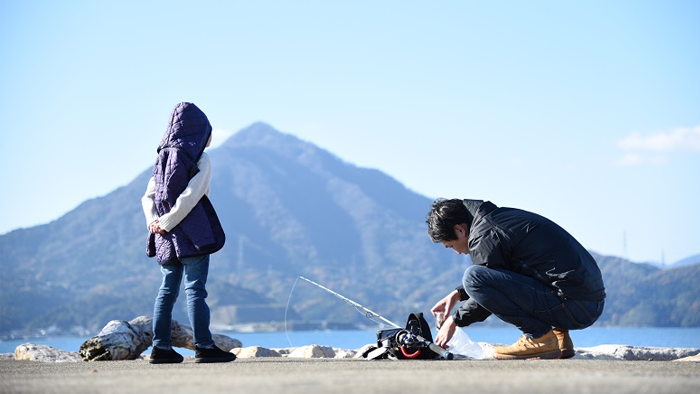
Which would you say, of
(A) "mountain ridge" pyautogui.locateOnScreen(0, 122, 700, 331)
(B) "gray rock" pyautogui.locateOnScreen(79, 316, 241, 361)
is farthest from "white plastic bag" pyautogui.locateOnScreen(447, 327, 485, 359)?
(A) "mountain ridge" pyautogui.locateOnScreen(0, 122, 700, 331)

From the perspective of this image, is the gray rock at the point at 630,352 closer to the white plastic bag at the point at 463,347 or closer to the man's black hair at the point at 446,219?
the white plastic bag at the point at 463,347

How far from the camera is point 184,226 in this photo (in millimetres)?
5996

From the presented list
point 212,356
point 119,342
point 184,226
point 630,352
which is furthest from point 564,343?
point 119,342

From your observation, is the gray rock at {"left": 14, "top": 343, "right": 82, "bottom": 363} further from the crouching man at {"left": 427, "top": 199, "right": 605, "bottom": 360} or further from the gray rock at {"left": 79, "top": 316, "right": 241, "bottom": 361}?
the crouching man at {"left": 427, "top": 199, "right": 605, "bottom": 360}

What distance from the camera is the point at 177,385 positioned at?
371 cm

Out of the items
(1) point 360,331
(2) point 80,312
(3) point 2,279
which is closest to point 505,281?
(2) point 80,312

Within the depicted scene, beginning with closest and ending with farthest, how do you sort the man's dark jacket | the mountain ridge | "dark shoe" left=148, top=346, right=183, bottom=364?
the man's dark jacket
"dark shoe" left=148, top=346, right=183, bottom=364
the mountain ridge

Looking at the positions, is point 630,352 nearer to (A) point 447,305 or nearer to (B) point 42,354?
(A) point 447,305

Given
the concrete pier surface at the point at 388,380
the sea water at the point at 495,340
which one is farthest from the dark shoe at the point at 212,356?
the sea water at the point at 495,340

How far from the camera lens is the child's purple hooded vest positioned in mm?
5969

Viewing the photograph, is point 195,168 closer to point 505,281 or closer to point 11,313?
point 505,281

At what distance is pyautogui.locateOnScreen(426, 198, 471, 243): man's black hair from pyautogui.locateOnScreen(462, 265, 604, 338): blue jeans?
12.2 inches

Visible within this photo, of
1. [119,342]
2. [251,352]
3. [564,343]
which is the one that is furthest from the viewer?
[251,352]

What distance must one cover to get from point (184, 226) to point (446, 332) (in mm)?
1853
